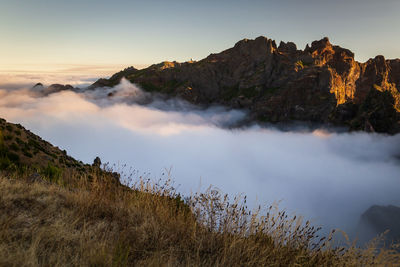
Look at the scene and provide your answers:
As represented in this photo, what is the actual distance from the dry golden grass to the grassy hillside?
1 centimetres

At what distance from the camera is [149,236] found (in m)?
4.23

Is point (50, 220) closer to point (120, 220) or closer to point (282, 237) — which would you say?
point (120, 220)

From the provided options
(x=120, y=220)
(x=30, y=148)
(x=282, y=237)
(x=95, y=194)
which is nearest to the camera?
(x=282, y=237)

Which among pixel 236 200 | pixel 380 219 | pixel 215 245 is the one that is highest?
pixel 236 200

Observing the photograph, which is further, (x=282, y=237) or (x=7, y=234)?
(x=282, y=237)

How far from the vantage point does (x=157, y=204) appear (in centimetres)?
559

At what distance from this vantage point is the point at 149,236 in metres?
4.23

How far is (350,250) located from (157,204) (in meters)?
4.07

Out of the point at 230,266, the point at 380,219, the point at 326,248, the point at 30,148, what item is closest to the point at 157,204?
the point at 230,266

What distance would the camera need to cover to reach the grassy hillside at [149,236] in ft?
11.3

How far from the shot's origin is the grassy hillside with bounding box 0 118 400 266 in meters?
3.44

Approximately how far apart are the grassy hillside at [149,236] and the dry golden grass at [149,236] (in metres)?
0.01

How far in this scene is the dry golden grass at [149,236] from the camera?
11.3 feet

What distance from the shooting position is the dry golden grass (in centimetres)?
344
